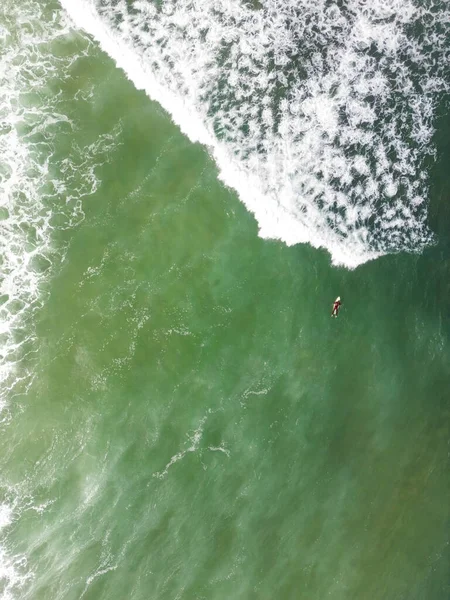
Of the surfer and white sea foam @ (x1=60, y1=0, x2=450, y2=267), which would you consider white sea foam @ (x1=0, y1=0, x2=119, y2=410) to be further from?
the surfer

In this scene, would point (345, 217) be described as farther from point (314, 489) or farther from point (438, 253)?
point (314, 489)

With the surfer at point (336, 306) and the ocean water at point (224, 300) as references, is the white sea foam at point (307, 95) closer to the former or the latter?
the ocean water at point (224, 300)

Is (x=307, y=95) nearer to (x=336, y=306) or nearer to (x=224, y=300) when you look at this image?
(x=336, y=306)

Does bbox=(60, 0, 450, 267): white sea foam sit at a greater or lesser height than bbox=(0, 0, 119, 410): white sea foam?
greater

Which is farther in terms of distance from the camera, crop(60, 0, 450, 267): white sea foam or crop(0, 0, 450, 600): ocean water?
crop(60, 0, 450, 267): white sea foam

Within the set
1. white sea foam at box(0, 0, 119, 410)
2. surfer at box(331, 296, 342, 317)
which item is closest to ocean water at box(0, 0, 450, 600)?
white sea foam at box(0, 0, 119, 410)

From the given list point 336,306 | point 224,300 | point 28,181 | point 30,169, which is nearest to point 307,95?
point 336,306

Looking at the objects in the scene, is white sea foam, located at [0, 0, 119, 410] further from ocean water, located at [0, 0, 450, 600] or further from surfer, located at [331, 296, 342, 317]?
surfer, located at [331, 296, 342, 317]
